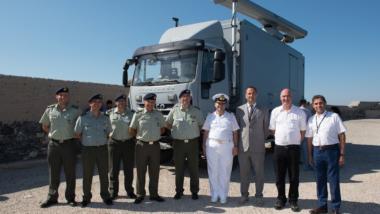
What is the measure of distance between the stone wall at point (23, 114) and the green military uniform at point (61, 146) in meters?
4.76

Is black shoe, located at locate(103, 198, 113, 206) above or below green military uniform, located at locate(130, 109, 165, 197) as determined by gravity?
below

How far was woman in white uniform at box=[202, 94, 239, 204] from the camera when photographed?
5914 mm

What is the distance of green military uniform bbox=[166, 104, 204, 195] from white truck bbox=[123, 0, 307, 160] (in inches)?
48.7

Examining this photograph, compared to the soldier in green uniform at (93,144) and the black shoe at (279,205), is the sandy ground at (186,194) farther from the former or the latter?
the soldier in green uniform at (93,144)

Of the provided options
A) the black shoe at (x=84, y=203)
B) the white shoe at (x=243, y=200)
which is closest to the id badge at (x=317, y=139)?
the white shoe at (x=243, y=200)

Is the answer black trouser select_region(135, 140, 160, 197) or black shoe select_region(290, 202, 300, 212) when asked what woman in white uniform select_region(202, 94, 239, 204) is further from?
black shoe select_region(290, 202, 300, 212)

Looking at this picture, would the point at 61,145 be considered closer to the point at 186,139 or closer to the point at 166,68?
the point at 186,139

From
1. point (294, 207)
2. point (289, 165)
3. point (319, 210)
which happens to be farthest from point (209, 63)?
point (319, 210)

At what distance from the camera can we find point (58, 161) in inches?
227

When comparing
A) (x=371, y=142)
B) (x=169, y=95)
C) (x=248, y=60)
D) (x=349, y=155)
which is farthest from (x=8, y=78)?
(x=371, y=142)

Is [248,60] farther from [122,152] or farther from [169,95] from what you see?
[122,152]

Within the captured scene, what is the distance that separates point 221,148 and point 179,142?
76 cm

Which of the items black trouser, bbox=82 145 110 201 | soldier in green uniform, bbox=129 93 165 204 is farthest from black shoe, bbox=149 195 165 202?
black trouser, bbox=82 145 110 201

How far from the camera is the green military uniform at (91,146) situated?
5684 mm
